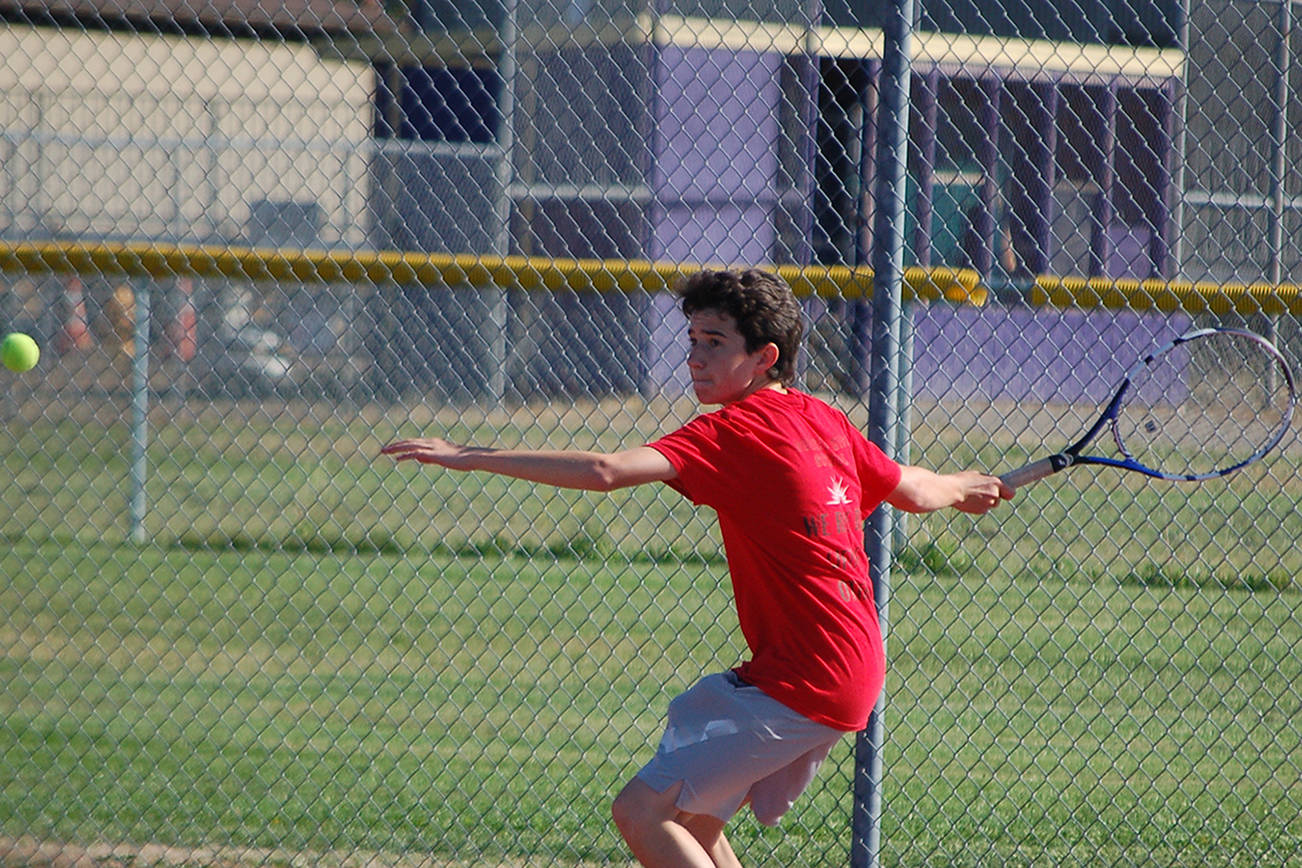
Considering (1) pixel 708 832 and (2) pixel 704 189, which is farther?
(2) pixel 704 189

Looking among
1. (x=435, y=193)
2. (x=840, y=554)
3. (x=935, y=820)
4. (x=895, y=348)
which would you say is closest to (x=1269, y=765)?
(x=935, y=820)

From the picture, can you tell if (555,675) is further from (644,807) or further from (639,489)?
(644,807)

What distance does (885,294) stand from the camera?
3.58m

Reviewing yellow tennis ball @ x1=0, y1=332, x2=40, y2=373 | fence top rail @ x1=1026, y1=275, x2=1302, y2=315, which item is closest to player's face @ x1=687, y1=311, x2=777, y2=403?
fence top rail @ x1=1026, y1=275, x2=1302, y2=315

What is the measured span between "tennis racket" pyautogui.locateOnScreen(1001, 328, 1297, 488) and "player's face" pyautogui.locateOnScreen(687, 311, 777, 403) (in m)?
0.78

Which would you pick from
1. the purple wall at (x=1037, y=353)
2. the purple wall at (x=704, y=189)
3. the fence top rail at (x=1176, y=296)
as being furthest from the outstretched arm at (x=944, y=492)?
the purple wall at (x=704, y=189)

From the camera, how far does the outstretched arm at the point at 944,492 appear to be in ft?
10.5

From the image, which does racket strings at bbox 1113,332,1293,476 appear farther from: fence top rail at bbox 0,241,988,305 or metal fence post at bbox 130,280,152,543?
metal fence post at bbox 130,280,152,543

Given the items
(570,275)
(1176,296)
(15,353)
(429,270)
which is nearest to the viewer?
(1176,296)

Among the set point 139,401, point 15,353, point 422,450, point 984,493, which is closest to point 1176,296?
point 984,493

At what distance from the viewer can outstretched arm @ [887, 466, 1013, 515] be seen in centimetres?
319

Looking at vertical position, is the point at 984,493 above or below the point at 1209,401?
above

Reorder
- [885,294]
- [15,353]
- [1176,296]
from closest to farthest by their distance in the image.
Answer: [885,294], [1176,296], [15,353]

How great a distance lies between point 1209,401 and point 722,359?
264cm
